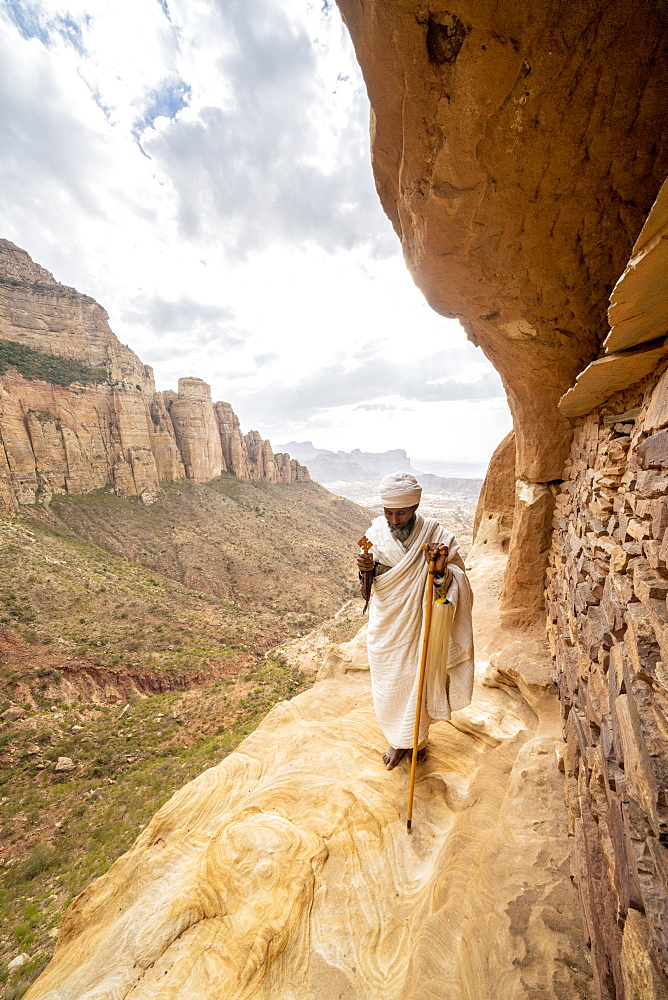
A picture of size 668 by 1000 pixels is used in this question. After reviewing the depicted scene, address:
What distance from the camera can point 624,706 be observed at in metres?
1.57

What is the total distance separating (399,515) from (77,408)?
128 ft

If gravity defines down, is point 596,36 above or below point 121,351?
below

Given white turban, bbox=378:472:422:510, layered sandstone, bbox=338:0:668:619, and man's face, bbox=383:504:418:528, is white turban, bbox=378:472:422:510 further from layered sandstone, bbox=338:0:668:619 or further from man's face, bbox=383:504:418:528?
layered sandstone, bbox=338:0:668:619

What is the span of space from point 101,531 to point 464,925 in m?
31.4

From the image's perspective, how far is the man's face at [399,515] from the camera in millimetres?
3053

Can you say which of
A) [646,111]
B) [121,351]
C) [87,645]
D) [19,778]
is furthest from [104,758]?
[121,351]

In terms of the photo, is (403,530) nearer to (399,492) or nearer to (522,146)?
(399,492)

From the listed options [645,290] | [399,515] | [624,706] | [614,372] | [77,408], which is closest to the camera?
[645,290]

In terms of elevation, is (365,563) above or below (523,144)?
below

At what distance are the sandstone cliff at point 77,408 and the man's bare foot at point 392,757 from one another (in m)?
30.3

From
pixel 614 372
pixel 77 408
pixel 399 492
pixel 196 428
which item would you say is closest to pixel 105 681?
pixel 399 492

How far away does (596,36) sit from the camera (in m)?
2.05

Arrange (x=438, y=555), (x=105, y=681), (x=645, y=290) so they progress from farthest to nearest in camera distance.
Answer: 1. (x=105, y=681)
2. (x=438, y=555)
3. (x=645, y=290)

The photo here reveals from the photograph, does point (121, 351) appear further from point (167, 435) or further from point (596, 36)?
point (596, 36)
